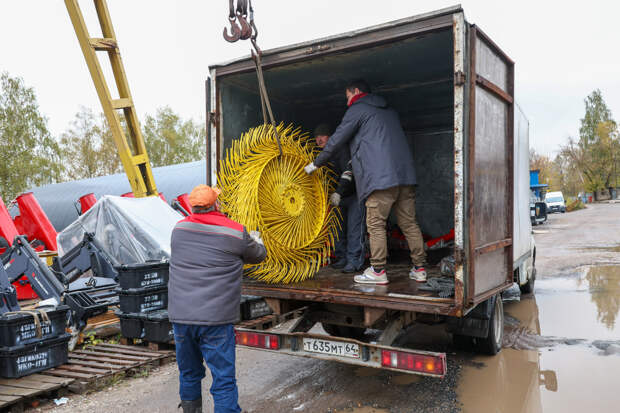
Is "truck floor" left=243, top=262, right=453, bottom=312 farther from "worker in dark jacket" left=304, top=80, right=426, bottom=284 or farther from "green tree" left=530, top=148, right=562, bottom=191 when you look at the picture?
"green tree" left=530, top=148, right=562, bottom=191

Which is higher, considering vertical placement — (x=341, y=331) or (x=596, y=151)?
(x=596, y=151)

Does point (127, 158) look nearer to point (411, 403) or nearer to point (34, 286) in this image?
point (34, 286)

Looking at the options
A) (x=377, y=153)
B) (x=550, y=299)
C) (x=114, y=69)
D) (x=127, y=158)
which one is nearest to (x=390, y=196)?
(x=377, y=153)

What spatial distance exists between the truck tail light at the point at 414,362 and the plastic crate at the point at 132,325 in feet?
10.2

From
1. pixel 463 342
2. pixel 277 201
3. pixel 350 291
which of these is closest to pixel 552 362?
pixel 463 342

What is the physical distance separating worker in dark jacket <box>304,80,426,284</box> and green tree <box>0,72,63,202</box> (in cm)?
2528

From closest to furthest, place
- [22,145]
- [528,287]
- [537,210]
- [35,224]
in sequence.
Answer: [528,287] → [35,224] → [537,210] → [22,145]

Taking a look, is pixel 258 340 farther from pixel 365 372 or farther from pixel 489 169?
pixel 489 169

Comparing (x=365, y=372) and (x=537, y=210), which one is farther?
(x=537, y=210)

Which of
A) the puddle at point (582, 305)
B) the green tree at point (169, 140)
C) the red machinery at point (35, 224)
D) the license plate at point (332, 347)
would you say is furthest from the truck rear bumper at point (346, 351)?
the green tree at point (169, 140)

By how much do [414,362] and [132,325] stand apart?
3.51 metres

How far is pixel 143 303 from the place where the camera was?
539cm

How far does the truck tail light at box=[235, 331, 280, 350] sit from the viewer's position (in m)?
3.79

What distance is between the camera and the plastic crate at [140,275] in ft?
17.5
